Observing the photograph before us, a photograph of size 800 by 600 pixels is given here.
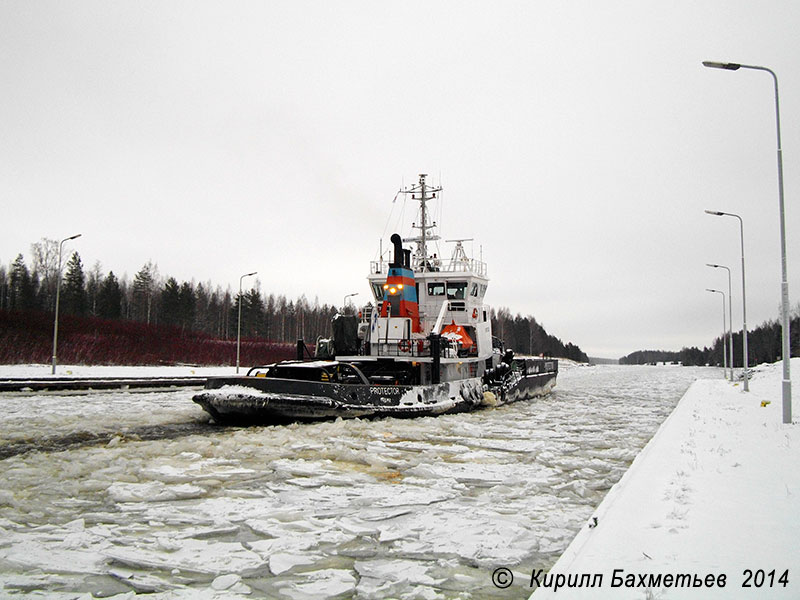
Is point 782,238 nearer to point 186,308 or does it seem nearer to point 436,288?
point 436,288

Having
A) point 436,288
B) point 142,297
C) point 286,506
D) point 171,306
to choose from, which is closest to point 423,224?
point 436,288

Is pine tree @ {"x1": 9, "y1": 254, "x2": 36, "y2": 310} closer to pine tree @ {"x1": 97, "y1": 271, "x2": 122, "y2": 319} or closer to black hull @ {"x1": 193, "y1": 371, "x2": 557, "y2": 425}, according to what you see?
pine tree @ {"x1": 97, "y1": 271, "x2": 122, "y2": 319}

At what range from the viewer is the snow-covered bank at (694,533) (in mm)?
3447

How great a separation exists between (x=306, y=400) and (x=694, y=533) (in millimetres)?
8986

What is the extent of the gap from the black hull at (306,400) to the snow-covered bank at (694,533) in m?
6.68

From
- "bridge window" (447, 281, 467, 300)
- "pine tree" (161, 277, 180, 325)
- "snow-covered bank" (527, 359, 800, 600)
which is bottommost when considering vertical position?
"snow-covered bank" (527, 359, 800, 600)

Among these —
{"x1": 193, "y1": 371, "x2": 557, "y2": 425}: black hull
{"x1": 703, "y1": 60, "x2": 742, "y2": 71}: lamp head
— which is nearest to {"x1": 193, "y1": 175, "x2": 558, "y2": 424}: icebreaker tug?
{"x1": 193, "y1": 371, "x2": 557, "y2": 425}: black hull

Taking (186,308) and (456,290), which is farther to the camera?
(186,308)

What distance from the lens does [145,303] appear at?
75.2m

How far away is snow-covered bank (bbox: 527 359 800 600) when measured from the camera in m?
3.45

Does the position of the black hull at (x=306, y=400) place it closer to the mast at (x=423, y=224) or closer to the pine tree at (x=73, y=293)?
the mast at (x=423, y=224)

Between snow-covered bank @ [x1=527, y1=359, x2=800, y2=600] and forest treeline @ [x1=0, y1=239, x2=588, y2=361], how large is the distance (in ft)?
170

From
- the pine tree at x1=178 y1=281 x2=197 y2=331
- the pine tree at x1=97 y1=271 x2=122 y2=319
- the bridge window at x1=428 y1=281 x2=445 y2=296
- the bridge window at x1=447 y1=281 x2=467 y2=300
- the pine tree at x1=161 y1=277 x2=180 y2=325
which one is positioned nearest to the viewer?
the bridge window at x1=447 y1=281 x2=467 y2=300

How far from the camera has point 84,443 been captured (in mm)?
9586
